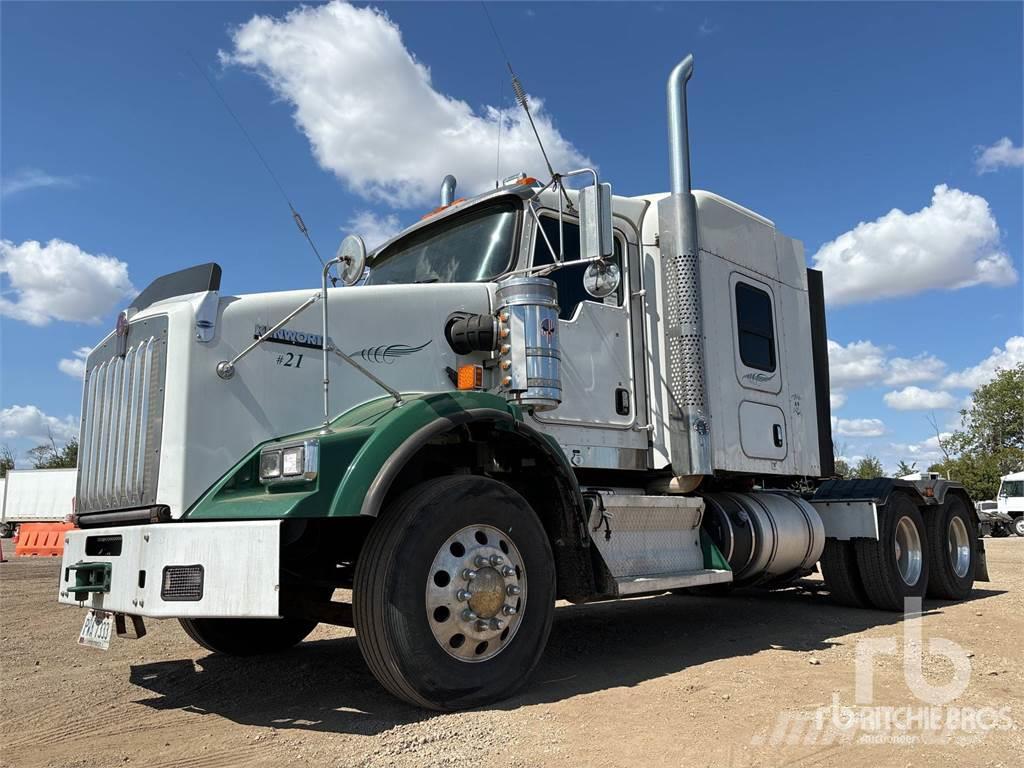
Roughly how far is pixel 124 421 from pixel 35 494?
99.6ft

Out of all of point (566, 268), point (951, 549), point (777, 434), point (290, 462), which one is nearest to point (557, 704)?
point (290, 462)

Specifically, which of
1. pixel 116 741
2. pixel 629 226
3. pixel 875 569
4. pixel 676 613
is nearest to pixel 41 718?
pixel 116 741

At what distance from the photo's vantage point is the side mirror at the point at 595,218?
4.89 m

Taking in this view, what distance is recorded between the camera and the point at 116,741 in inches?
161

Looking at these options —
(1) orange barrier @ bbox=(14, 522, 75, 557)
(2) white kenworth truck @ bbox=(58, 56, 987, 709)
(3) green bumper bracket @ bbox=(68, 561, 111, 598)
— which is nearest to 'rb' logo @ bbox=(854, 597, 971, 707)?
(2) white kenworth truck @ bbox=(58, 56, 987, 709)

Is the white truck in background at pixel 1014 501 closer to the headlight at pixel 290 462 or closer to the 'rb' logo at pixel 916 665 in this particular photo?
the 'rb' logo at pixel 916 665

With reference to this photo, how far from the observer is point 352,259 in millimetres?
4145

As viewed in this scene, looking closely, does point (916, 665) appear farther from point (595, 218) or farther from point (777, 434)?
point (595, 218)

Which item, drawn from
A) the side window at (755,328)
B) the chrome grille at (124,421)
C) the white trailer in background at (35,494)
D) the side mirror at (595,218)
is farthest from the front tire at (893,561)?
the white trailer in background at (35,494)

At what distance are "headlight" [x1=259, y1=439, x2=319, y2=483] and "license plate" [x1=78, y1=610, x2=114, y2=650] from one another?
1.27m

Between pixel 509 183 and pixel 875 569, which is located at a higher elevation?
pixel 509 183

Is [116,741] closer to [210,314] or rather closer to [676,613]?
[210,314]

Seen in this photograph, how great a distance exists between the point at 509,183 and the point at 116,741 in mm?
4121

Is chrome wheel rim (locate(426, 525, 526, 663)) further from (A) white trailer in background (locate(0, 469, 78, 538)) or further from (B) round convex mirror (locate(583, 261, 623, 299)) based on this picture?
(A) white trailer in background (locate(0, 469, 78, 538))
